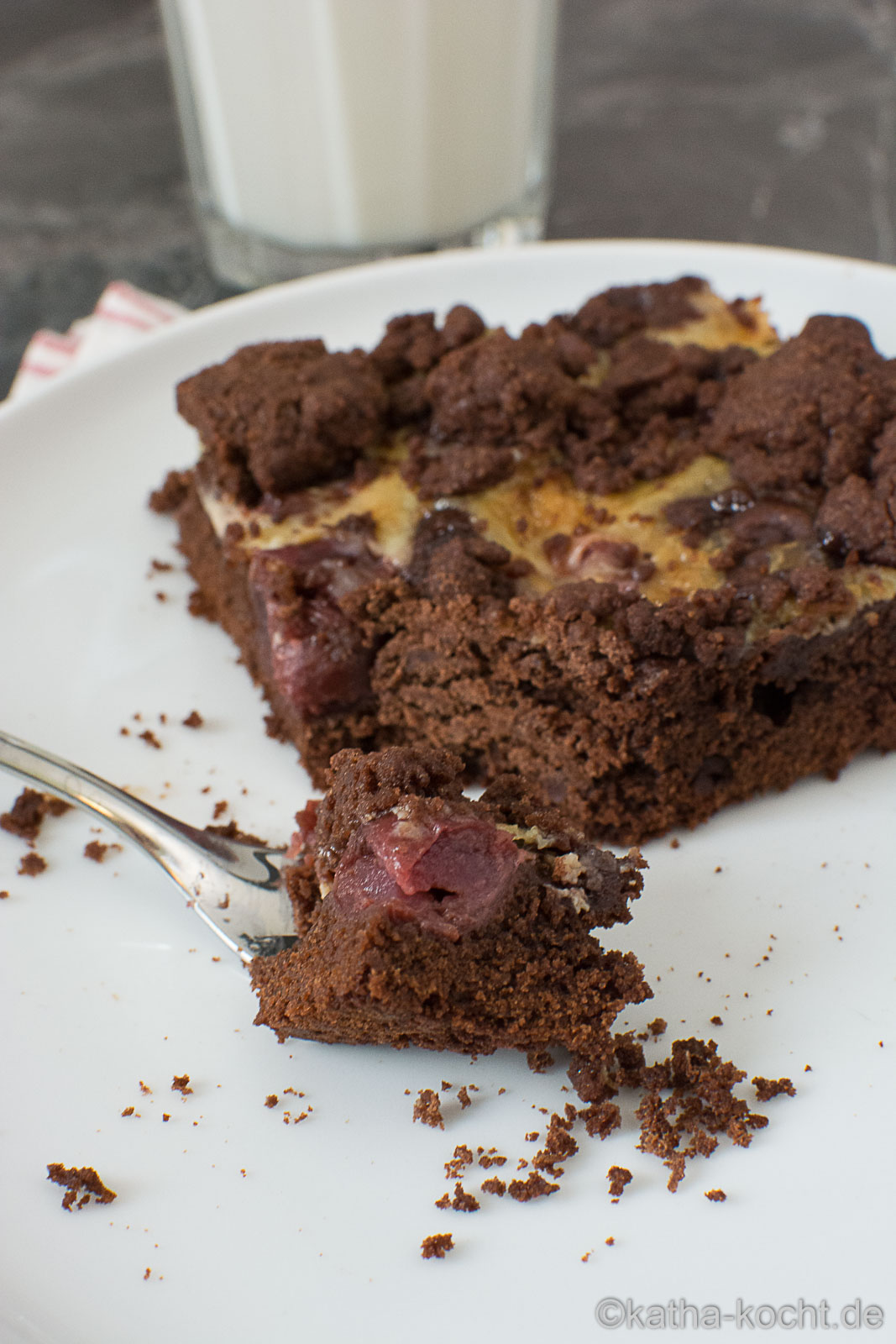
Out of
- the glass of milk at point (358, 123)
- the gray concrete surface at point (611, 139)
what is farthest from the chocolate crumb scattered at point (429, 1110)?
the gray concrete surface at point (611, 139)

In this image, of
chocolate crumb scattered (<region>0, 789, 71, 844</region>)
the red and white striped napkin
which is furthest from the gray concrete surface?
chocolate crumb scattered (<region>0, 789, 71, 844</region>)

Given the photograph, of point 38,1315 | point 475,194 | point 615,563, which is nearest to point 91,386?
point 475,194

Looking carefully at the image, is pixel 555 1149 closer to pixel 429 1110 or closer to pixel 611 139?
pixel 429 1110

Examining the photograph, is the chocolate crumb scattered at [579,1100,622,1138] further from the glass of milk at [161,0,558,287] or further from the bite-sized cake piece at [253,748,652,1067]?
the glass of milk at [161,0,558,287]

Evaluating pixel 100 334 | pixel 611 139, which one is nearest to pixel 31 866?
pixel 100 334

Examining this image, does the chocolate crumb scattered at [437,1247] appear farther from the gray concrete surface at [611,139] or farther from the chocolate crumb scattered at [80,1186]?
the gray concrete surface at [611,139]

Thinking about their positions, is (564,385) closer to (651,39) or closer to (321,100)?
(321,100)
